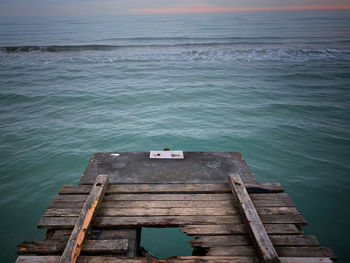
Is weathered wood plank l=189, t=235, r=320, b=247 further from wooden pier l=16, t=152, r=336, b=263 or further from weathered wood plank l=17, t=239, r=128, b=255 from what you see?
weathered wood plank l=17, t=239, r=128, b=255

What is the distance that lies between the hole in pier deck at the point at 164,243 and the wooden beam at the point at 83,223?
9.39ft

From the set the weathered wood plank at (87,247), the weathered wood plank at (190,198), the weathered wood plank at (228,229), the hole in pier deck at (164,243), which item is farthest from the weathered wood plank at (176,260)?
the hole in pier deck at (164,243)

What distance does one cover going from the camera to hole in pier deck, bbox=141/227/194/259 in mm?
5711

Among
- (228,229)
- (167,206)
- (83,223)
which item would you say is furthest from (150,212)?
(228,229)

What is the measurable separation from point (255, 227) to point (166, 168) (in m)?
2.43

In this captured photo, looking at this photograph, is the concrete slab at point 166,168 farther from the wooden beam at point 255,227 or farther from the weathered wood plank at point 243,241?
the weathered wood plank at point 243,241

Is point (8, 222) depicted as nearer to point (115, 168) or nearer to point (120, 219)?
point (115, 168)

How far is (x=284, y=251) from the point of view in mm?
3033

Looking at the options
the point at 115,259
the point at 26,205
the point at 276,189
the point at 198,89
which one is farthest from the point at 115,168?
the point at 198,89

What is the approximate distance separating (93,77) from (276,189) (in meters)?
20.4

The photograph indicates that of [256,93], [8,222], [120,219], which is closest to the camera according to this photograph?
[120,219]

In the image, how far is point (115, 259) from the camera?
9.36 feet

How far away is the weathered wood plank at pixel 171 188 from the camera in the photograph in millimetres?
4215

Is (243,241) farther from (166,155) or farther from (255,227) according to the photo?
(166,155)
